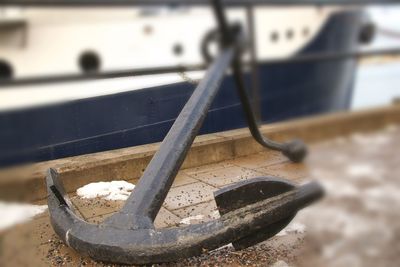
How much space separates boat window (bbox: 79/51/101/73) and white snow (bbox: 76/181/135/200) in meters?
3.71

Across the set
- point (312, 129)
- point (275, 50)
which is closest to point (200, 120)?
point (312, 129)

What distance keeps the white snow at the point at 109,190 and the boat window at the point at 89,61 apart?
3.71 meters

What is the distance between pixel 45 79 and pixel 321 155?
1.27 metres

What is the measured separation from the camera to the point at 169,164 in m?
1.09

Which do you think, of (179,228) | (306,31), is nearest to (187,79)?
(179,228)

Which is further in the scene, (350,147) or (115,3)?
(115,3)

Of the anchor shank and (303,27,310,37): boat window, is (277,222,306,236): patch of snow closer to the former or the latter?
the anchor shank

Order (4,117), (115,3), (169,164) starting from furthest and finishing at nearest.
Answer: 1. (115,3)
2. (4,117)
3. (169,164)

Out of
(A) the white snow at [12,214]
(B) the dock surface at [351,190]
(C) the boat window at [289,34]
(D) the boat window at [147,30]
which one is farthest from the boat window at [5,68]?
(B) the dock surface at [351,190]

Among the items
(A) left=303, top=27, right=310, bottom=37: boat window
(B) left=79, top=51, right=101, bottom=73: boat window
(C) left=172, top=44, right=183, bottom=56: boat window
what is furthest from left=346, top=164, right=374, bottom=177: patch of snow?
(C) left=172, top=44, right=183, bottom=56: boat window

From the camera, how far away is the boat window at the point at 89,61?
4.86m

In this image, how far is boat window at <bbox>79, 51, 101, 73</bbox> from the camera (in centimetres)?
486

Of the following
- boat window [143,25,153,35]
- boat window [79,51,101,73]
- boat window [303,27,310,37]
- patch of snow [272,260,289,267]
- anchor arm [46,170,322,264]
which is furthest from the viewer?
boat window [143,25,153,35]

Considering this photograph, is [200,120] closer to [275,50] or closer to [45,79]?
[45,79]
